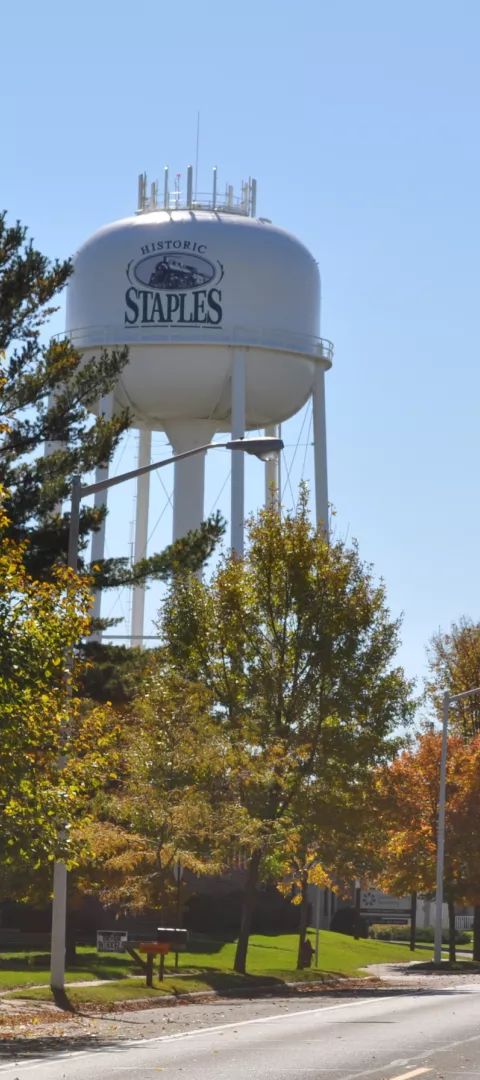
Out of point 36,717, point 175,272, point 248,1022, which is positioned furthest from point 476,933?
point 36,717

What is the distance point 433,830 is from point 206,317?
1693 centimetres

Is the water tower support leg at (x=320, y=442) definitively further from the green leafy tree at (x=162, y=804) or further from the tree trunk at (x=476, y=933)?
the green leafy tree at (x=162, y=804)

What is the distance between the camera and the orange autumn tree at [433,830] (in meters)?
53.5

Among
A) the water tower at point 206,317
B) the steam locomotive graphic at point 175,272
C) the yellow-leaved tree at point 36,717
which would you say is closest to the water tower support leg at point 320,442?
the water tower at point 206,317

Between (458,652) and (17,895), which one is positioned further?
(458,652)

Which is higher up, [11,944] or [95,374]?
[95,374]

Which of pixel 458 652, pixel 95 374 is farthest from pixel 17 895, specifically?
pixel 458 652

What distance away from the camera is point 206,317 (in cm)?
5303

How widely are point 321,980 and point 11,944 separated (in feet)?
35.3

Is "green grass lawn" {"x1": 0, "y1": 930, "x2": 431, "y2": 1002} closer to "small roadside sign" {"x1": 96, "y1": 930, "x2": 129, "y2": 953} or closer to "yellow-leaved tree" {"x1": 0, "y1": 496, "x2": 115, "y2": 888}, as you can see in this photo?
"small roadside sign" {"x1": 96, "y1": 930, "x2": 129, "y2": 953}

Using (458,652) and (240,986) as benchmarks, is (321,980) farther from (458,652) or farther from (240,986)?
(458,652)

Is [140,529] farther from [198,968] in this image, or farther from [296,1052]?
[296,1052]

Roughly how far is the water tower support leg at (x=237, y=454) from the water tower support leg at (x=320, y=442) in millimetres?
3572

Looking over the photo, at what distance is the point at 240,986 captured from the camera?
34344 mm
